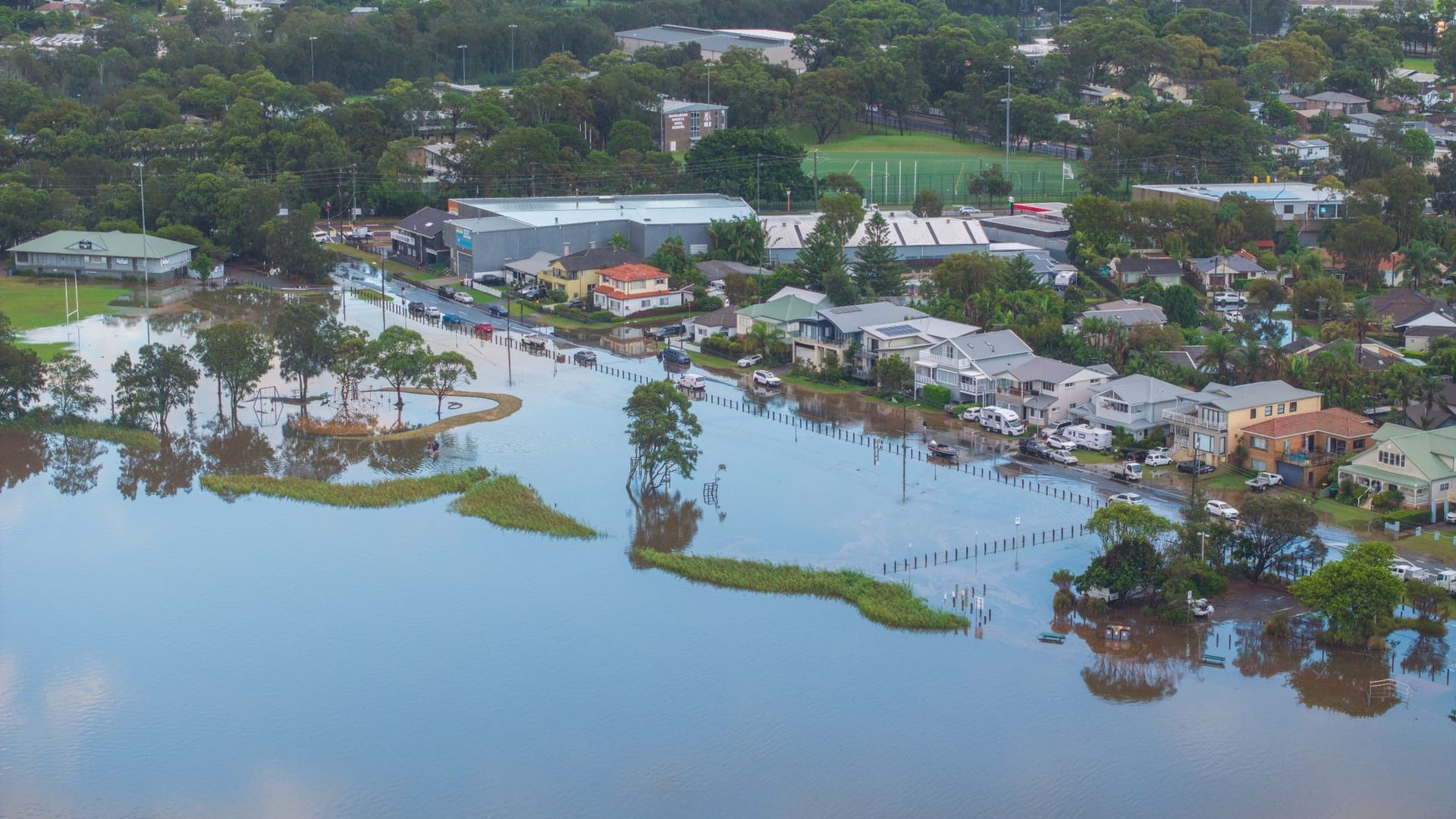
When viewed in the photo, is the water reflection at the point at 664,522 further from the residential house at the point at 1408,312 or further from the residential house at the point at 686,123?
the residential house at the point at 686,123

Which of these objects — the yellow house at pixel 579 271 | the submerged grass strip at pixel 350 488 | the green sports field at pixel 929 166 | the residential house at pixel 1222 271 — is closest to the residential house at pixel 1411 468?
the submerged grass strip at pixel 350 488

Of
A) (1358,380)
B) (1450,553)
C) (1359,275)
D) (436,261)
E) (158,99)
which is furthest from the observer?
(158,99)

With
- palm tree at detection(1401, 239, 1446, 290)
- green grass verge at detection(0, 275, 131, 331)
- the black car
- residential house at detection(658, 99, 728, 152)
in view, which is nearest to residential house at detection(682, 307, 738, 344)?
the black car

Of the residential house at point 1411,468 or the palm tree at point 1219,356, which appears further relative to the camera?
the palm tree at point 1219,356

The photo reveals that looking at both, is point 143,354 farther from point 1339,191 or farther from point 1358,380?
point 1339,191

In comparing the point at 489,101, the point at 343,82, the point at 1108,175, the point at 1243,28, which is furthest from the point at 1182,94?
the point at 343,82
